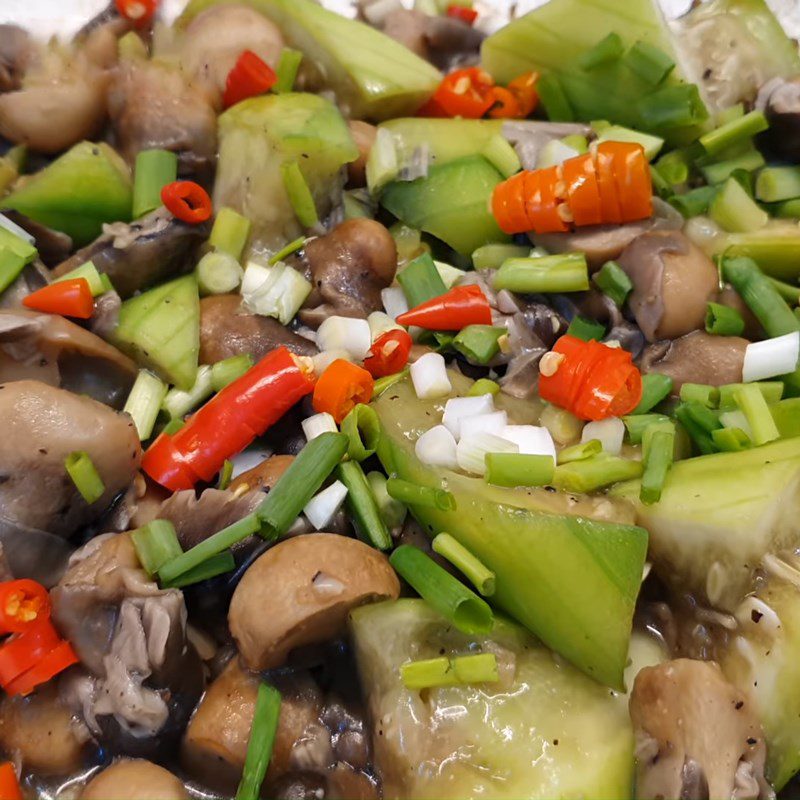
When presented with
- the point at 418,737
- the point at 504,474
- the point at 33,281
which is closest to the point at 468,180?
the point at 504,474

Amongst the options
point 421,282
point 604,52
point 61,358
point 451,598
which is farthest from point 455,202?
point 451,598

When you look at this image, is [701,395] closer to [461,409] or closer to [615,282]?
[615,282]

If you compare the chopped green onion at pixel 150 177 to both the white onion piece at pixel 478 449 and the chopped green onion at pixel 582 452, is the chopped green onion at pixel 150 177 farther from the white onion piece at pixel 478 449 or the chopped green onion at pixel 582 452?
the chopped green onion at pixel 582 452

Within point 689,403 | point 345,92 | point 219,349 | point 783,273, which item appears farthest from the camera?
point 345,92

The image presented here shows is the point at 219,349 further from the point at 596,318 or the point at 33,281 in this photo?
the point at 596,318

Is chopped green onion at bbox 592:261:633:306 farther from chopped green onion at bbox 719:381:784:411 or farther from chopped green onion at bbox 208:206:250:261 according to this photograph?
chopped green onion at bbox 208:206:250:261

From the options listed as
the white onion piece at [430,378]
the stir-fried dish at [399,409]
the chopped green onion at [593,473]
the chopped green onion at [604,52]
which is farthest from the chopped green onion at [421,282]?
the chopped green onion at [604,52]
